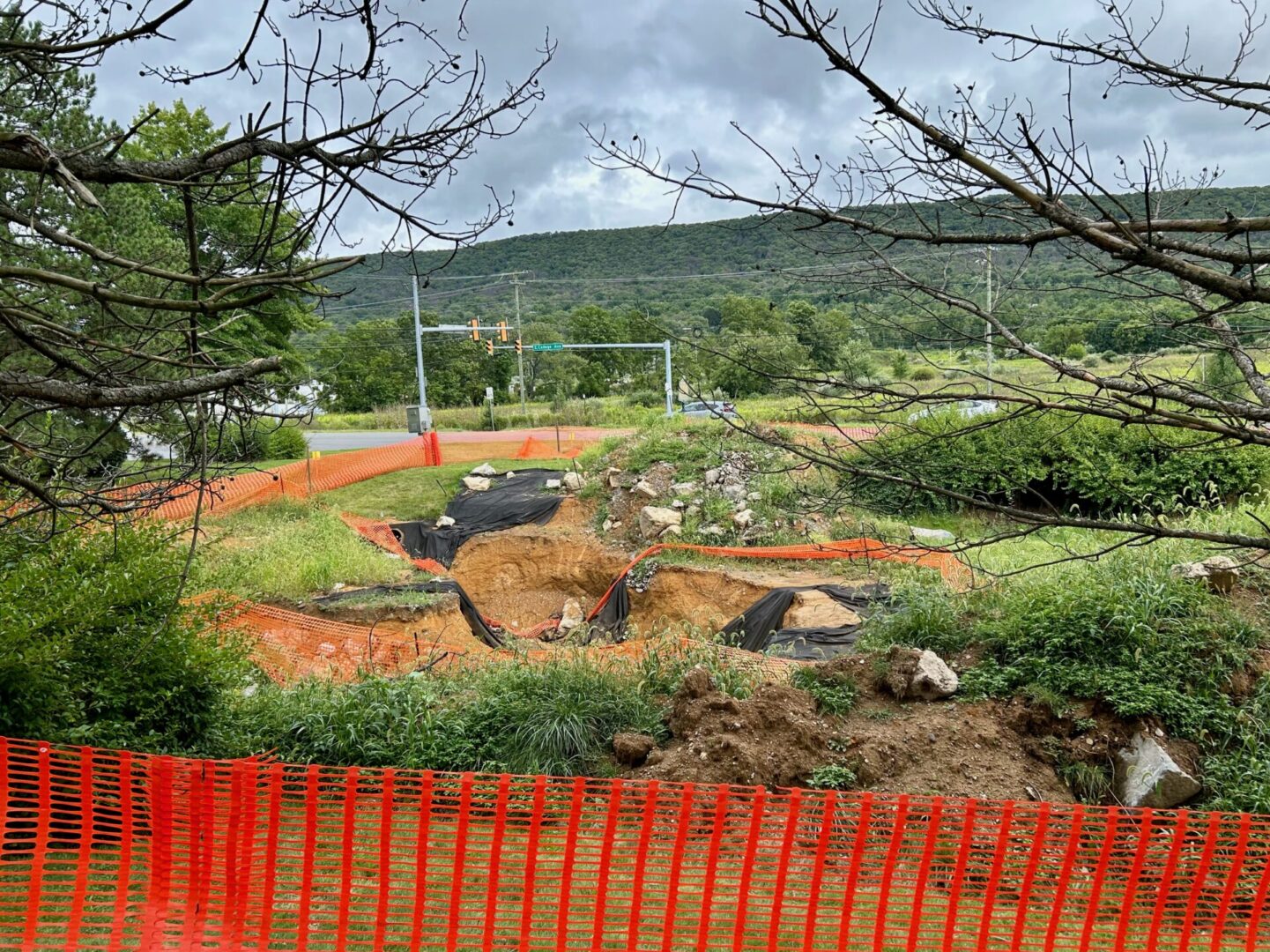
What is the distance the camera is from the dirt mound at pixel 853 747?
6172 mm

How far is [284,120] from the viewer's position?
10.7ft

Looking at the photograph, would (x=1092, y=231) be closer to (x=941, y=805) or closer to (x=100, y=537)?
(x=941, y=805)

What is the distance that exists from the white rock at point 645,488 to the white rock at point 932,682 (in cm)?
1186

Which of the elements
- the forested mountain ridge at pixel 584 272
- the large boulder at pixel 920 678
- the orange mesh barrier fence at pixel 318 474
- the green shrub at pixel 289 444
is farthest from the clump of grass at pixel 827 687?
the forested mountain ridge at pixel 584 272

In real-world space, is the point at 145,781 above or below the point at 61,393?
below

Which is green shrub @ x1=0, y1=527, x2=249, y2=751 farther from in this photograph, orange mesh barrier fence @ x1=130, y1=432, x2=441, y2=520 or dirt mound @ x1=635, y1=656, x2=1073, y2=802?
orange mesh barrier fence @ x1=130, y1=432, x2=441, y2=520

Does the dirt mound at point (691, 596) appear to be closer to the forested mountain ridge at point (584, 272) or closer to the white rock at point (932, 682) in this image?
the white rock at point (932, 682)

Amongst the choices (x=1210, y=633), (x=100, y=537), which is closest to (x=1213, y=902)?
(x=1210, y=633)

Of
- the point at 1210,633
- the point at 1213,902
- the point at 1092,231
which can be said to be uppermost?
the point at 1092,231

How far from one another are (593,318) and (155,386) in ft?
193

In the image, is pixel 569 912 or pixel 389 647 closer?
pixel 569 912

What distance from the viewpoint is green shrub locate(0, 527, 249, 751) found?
5.20 meters

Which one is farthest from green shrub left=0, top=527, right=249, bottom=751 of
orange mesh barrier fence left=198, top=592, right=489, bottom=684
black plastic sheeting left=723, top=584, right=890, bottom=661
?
black plastic sheeting left=723, top=584, right=890, bottom=661

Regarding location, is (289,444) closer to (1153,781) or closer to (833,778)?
(833,778)
